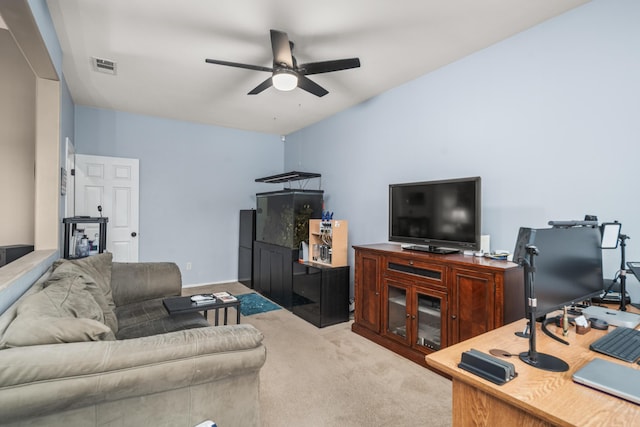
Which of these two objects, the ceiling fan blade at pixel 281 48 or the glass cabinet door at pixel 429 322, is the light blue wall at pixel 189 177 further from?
the glass cabinet door at pixel 429 322

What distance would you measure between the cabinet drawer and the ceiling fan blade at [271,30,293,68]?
1.97 meters

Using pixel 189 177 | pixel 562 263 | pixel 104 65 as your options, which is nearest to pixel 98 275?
pixel 104 65

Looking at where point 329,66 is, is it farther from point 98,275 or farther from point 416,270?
point 98,275

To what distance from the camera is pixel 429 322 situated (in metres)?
2.74

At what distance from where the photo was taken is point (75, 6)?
91.8 inches

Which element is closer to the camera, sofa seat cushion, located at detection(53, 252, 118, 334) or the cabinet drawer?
sofa seat cushion, located at detection(53, 252, 118, 334)

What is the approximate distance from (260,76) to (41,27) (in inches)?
74.1

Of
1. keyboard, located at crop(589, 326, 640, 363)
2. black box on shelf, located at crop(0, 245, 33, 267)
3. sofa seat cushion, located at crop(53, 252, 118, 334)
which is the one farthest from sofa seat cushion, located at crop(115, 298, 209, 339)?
keyboard, located at crop(589, 326, 640, 363)

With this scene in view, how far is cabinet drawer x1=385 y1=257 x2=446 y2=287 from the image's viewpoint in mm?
2592

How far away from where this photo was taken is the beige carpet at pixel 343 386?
204 centimetres

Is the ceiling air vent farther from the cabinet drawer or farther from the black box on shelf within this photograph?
the cabinet drawer

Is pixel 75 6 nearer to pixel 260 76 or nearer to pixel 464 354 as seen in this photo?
pixel 260 76

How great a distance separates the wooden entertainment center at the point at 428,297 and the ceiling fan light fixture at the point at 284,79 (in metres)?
1.75

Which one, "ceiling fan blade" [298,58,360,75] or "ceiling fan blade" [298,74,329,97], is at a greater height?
"ceiling fan blade" [298,58,360,75]
